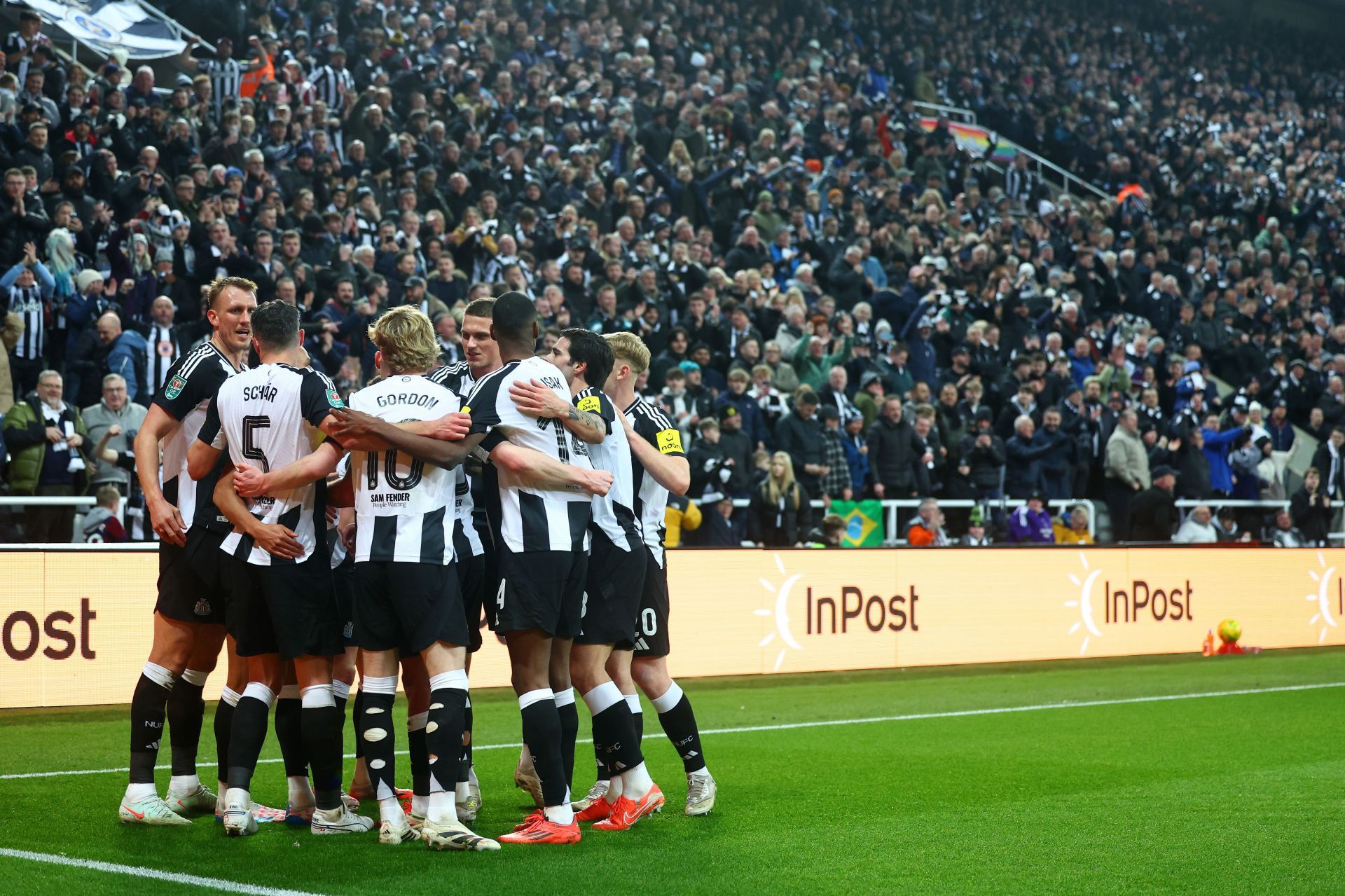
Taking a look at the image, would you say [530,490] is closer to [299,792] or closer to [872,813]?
[299,792]

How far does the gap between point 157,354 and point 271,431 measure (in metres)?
7.90

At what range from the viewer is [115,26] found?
1944 cm

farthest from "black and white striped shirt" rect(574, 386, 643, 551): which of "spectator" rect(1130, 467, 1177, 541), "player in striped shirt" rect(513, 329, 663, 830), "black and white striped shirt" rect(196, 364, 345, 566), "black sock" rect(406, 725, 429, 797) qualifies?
"spectator" rect(1130, 467, 1177, 541)

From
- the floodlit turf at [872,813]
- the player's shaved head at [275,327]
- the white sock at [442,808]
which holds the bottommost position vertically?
the floodlit turf at [872,813]

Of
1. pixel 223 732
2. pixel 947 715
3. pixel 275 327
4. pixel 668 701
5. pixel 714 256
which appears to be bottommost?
pixel 947 715

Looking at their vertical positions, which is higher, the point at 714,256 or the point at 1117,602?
the point at 714,256

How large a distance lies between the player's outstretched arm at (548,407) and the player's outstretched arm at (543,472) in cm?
15

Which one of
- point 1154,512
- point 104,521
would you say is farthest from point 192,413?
point 1154,512

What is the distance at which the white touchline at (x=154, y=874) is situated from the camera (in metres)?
5.05

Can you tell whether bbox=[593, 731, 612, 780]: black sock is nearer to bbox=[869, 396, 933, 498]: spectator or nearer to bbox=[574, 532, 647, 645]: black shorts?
bbox=[574, 532, 647, 645]: black shorts

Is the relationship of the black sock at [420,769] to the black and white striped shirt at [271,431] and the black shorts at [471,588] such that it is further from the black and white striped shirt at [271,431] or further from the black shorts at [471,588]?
the black and white striped shirt at [271,431]

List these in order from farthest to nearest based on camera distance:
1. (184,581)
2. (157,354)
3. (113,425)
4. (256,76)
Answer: (256,76) < (157,354) < (113,425) < (184,581)

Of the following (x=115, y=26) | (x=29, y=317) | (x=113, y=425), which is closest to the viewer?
(x=113, y=425)

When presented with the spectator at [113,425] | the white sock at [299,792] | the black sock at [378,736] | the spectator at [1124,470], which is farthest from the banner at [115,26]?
the black sock at [378,736]
